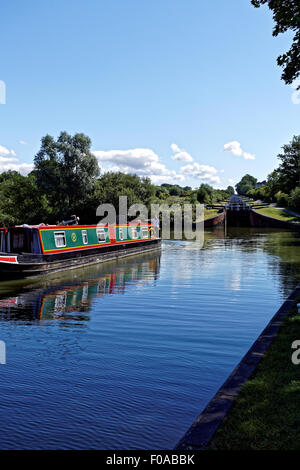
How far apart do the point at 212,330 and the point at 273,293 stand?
6.11 metres

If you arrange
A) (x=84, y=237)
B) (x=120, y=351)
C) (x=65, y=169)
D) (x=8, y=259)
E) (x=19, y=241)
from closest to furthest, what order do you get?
(x=120, y=351), (x=8, y=259), (x=19, y=241), (x=84, y=237), (x=65, y=169)

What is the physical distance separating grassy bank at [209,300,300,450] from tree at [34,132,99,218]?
48.7 meters

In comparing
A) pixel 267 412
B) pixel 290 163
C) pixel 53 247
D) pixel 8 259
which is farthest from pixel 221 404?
pixel 290 163

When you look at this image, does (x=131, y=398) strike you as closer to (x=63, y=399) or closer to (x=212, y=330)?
(x=63, y=399)

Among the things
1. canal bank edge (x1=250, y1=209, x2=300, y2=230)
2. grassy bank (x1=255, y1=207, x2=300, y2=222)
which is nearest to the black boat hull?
canal bank edge (x1=250, y1=209, x2=300, y2=230)

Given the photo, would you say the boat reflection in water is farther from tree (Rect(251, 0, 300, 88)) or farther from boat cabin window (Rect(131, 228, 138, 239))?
tree (Rect(251, 0, 300, 88))

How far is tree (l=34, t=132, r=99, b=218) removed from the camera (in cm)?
5362

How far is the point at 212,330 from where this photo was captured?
445 inches

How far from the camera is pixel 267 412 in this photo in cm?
541

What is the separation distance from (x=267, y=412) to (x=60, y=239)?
19.9 metres

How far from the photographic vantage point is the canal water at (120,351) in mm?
6211

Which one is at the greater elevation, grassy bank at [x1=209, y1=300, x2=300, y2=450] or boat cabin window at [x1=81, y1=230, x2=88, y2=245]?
boat cabin window at [x1=81, y1=230, x2=88, y2=245]

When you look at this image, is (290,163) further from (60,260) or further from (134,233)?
(60,260)
